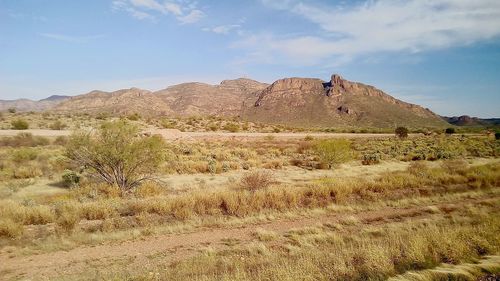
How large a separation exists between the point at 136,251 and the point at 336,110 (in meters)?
Answer: 165

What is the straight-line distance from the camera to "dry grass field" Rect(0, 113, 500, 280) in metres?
7.96

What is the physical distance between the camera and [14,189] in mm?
16469

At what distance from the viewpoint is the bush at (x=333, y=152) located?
85.0 feet

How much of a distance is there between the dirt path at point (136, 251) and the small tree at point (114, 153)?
6377 mm

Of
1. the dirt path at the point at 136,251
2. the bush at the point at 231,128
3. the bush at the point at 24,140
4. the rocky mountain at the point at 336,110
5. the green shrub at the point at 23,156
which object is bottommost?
the dirt path at the point at 136,251

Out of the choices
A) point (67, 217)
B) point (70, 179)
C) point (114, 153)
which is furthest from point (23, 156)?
point (67, 217)

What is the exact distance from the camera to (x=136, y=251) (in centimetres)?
995

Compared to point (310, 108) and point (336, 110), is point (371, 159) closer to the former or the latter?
point (336, 110)

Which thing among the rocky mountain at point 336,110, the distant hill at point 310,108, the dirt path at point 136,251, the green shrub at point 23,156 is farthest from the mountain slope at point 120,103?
the dirt path at point 136,251

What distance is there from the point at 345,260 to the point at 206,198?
7270mm

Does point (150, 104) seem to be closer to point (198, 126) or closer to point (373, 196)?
point (198, 126)

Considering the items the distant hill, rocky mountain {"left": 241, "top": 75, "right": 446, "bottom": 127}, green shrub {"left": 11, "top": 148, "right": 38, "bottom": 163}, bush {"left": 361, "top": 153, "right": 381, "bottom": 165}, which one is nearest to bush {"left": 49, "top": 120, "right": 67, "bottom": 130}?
green shrub {"left": 11, "top": 148, "right": 38, "bottom": 163}

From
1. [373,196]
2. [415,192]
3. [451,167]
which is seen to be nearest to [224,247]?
[373,196]

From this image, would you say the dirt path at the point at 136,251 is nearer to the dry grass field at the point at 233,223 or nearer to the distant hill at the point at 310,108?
the dry grass field at the point at 233,223
